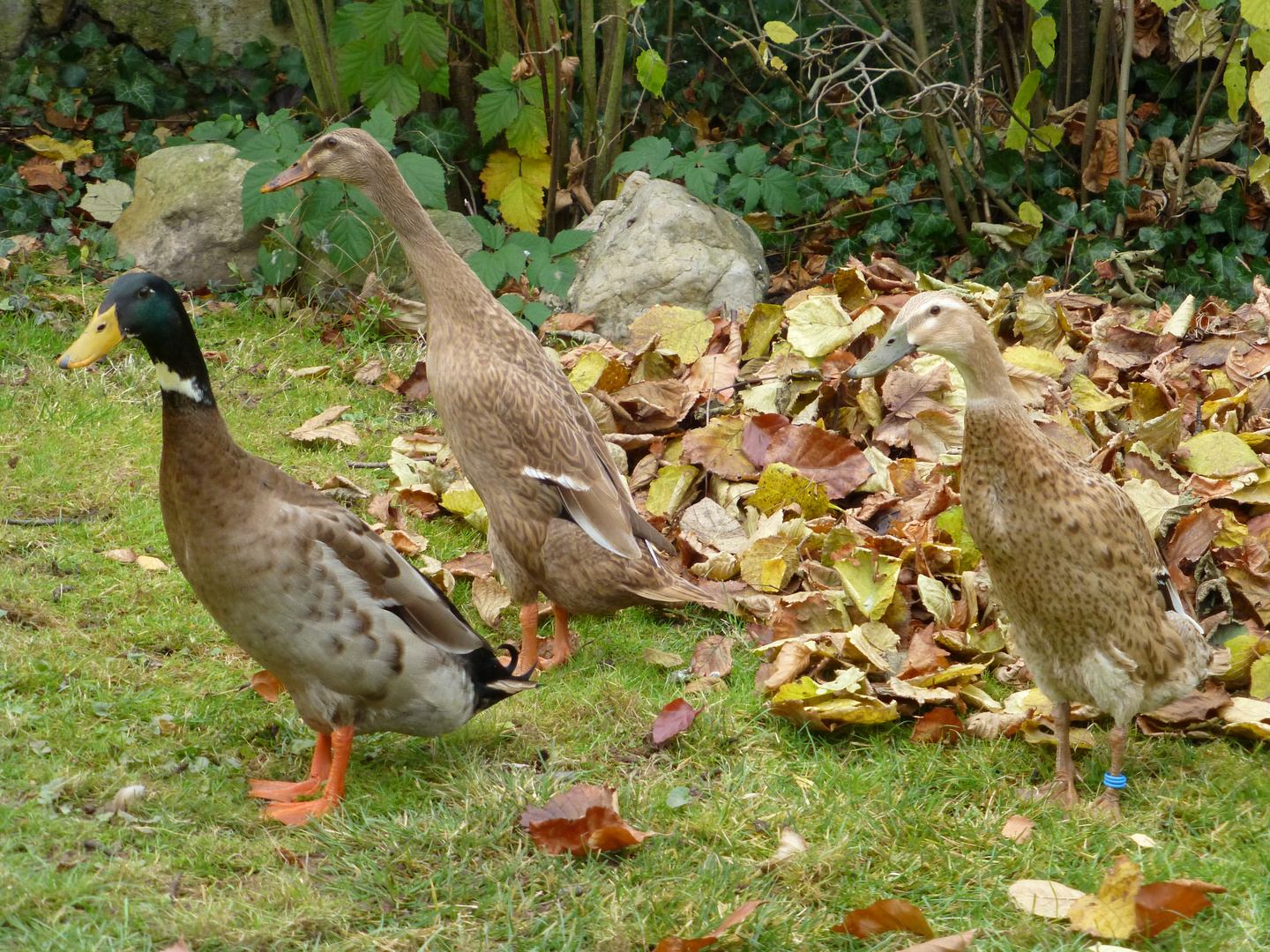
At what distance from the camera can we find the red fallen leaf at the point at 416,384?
218 inches

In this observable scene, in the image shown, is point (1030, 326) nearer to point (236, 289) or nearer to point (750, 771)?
point (750, 771)

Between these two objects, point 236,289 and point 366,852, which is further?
point 236,289

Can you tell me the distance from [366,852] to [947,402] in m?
2.79

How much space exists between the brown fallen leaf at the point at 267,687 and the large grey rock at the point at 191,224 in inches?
131

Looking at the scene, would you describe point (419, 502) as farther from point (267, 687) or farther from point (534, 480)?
point (267, 687)

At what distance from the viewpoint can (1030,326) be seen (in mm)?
5102

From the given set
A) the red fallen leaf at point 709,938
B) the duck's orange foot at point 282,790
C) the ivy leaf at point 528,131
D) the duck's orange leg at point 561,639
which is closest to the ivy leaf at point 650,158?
the ivy leaf at point 528,131

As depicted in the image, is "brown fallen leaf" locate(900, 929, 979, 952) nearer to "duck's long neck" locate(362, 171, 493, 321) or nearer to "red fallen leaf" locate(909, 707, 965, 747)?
"red fallen leaf" locate(909, 707, 965, 747)

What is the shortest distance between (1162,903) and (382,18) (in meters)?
5.03

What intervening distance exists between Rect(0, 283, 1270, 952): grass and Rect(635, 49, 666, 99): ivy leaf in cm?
296

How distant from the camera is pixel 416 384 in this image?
18.3ft

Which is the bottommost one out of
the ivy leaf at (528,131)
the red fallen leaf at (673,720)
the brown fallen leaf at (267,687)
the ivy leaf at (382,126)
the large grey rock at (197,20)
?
the red fallen leaf at (673,720)

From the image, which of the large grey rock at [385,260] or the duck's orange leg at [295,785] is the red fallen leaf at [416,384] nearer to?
the large grey rock at [385,260]

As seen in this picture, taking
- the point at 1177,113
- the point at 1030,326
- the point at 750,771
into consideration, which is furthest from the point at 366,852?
the point at 1177,113
